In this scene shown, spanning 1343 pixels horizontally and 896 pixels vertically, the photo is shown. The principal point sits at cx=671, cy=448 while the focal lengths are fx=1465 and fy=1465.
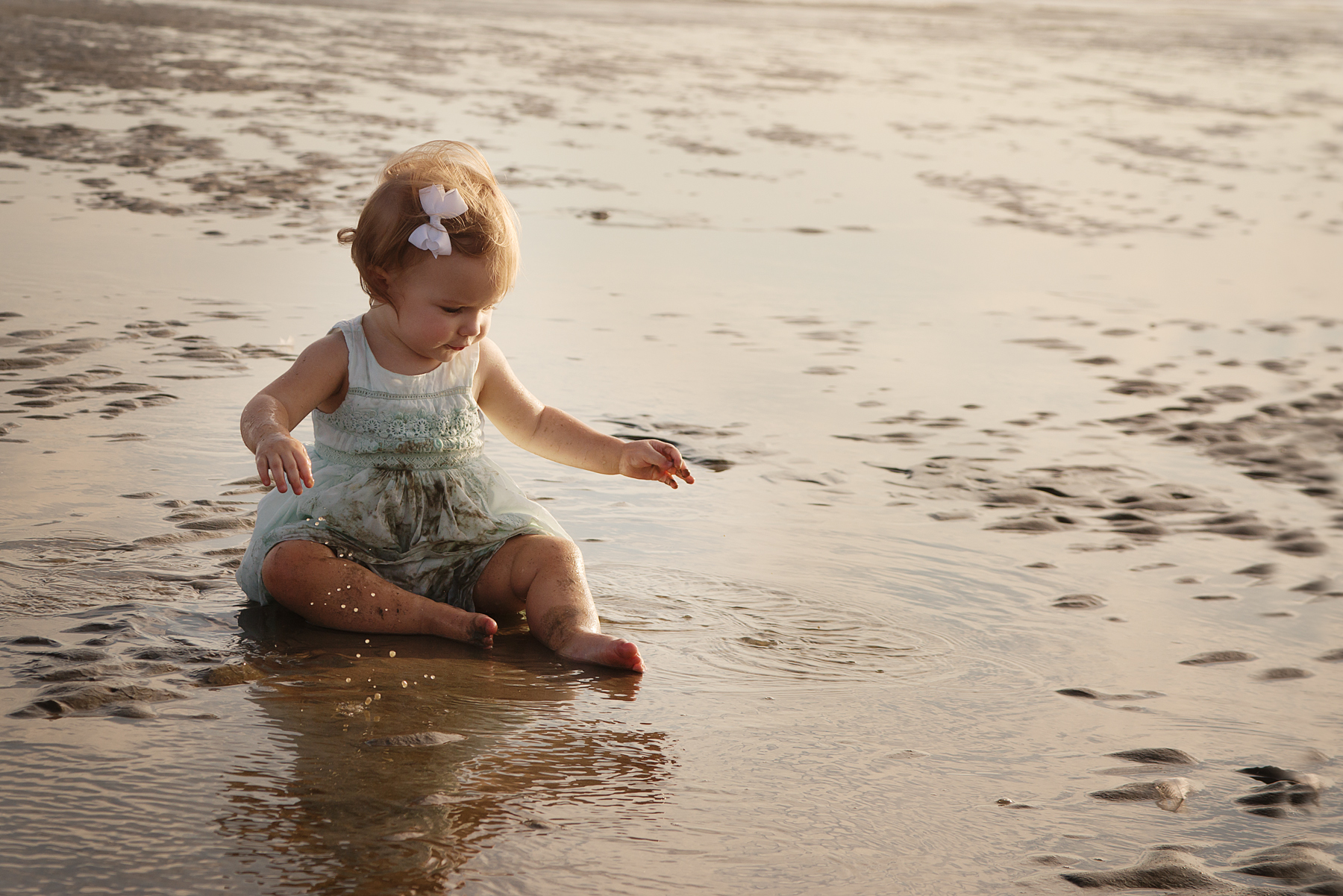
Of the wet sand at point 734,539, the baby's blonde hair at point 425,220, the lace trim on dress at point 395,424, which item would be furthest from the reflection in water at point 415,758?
the baby's blonde hair at point 425,220

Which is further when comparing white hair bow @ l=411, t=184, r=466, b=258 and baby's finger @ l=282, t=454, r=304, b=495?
white hair bow @ l=411, t=184, r=466, b=258

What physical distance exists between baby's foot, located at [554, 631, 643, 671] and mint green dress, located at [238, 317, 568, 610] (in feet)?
1.06

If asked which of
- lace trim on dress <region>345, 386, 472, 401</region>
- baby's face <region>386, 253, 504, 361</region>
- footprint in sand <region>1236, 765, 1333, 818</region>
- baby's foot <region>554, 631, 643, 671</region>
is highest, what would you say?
baby's face <region>386, 253, 504, 361</region>

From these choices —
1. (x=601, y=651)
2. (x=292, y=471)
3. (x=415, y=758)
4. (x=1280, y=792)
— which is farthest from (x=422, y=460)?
(x=1280, y=792)

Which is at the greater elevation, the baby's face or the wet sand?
the baby's face

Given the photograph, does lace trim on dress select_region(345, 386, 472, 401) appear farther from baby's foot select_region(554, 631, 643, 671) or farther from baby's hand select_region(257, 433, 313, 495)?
baby's foot select_region(554, 631, 643, 671)

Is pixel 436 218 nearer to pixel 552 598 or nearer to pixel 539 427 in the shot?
pixel 539 427

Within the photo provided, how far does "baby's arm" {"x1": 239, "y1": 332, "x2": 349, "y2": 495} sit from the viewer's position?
2537 mm

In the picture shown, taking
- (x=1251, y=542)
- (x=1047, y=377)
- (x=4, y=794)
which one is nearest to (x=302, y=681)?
(x=4, y=794)

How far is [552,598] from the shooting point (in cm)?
276

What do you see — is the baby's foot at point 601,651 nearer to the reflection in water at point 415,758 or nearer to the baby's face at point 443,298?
the reflection in water at point 415,758

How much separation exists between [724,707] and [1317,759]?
3.29 feet

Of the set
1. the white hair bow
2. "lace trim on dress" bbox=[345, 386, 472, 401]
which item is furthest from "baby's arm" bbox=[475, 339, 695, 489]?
the white hair bow

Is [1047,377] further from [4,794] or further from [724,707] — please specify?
[4,794]
